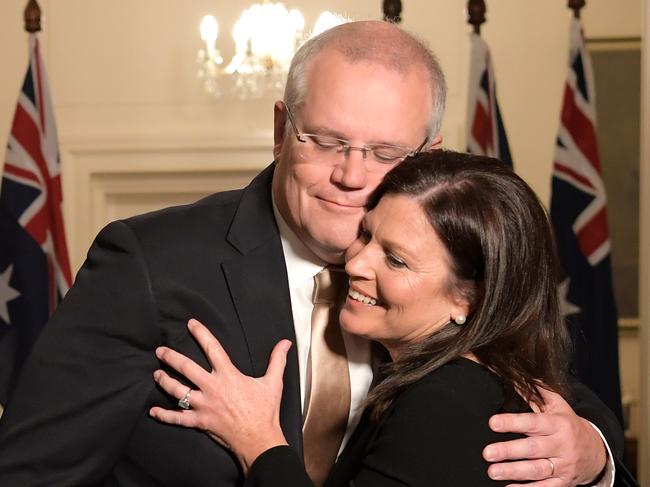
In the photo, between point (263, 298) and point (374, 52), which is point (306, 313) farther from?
point (374, 52)

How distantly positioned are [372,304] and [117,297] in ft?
1.84

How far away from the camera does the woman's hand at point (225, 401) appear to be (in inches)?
91.4

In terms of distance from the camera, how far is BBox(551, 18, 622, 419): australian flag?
5.18 meters

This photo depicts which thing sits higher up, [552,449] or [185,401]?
[185,401]

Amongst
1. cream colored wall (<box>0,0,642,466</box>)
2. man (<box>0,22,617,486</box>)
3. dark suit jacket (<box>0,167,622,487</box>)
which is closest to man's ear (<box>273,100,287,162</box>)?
man (<box>0,22,617,486</box>)

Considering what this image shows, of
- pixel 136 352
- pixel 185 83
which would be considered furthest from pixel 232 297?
pixel 185 83

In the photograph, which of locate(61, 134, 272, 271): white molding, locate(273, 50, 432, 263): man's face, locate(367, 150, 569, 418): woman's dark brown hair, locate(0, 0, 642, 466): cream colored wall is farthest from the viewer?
locate(61, 134, 272, 271): white molding

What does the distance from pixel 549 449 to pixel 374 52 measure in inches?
38.8

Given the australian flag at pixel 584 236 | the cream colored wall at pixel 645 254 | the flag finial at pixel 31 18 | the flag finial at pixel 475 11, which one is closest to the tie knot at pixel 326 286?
the cream colored wall at pixel 645 254

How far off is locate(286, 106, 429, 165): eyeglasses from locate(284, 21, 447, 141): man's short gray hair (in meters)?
0.12

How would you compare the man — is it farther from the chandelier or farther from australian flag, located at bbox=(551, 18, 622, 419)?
the chandelier

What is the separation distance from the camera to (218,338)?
8.07ft

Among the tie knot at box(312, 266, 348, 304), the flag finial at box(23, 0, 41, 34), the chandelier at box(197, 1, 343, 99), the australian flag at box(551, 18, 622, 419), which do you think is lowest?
the australian flag at box(551, 18, 622, 419)

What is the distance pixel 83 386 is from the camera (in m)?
2.36
